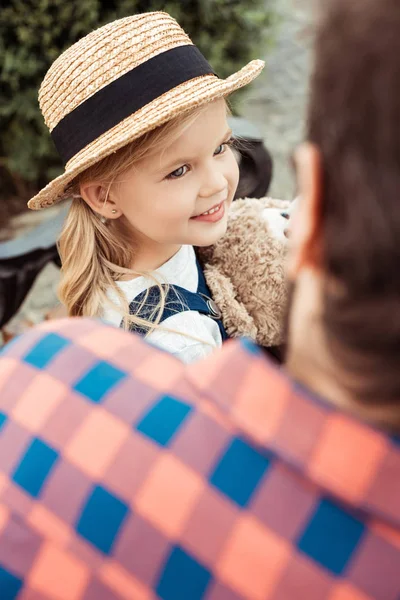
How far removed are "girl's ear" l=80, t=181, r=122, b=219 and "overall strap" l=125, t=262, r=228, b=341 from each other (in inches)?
9.2

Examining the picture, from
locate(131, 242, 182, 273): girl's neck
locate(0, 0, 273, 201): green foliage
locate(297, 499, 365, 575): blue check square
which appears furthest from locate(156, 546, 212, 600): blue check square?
locate(0, 0, 273, 201): green foliage

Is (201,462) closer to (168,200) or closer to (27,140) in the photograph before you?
(168,200)

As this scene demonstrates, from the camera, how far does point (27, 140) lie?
384cm

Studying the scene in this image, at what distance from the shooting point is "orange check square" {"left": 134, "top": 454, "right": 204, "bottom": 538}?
0.63 meters

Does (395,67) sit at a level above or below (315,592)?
above

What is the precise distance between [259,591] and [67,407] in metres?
0.30

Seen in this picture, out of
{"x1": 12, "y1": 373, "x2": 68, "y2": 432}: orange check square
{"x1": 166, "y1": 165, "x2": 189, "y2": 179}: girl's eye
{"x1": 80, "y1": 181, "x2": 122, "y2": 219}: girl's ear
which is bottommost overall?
{"x1": 12, "y1": 373, "x2": 68, "y2": 432}: orange check square

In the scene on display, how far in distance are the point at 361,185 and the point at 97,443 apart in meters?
0.40

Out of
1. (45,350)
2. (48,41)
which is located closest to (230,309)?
(45,350)

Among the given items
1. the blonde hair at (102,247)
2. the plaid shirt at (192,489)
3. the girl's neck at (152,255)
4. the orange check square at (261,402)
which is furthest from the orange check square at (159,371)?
the girl's neck at (152,255)

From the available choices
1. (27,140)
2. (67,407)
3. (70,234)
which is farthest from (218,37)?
(67,407)

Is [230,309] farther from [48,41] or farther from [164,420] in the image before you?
[48,41]

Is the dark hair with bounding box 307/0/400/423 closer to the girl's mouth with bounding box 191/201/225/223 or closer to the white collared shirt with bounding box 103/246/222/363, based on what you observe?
the white collared shirt with bounding box 103/246/222/363

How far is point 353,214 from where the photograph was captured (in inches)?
21.1
